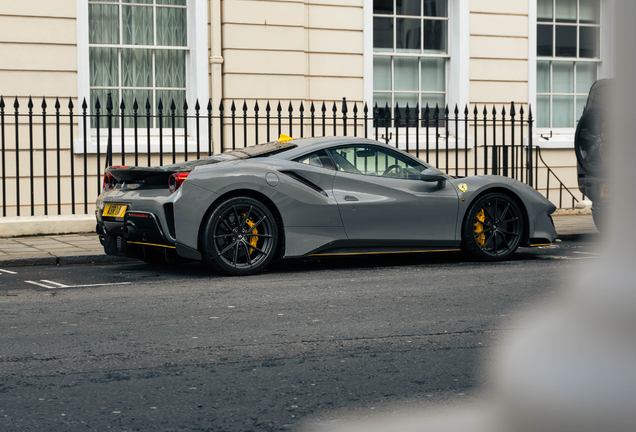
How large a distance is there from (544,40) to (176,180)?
405 inches

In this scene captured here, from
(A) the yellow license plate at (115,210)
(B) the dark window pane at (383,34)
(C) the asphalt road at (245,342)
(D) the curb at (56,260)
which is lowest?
(C) the asphalt road at (245,342)

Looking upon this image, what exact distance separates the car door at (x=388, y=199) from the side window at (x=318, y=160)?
79 mm

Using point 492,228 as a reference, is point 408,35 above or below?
above

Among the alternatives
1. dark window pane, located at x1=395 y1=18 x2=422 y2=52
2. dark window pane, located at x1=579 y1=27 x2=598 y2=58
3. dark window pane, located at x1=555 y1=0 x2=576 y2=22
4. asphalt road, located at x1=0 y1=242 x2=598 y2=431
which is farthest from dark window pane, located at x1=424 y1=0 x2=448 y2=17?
dark window pane, located at x1=579 y1=27 x2=598 y2=58

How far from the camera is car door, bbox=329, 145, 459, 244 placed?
7719mm

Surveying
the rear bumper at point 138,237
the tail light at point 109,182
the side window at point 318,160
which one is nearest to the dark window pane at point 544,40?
the side window at point 318,160

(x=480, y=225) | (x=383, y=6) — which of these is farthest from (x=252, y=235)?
(x=383, y=6)

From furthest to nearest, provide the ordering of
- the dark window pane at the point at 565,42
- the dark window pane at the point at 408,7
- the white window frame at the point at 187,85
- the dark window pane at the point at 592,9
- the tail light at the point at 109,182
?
the dark window pane at the point at 565,42 < the dark window pane at the point at 408,7 < the white window frame at the point at 187,85 < the tail light at the point at 109,182 < the dark window pane at the point at 592,9

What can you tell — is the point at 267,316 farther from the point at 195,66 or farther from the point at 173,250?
the point at 195,66

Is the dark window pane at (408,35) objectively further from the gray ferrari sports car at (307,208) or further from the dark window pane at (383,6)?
the gray ferrari sports car at (307,208)

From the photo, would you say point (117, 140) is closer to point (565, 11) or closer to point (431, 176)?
point (431, 176)

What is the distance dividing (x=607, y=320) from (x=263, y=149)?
7039mm

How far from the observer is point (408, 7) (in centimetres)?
1443

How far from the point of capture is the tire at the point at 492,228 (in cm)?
823
